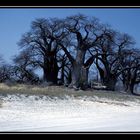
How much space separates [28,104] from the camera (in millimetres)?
16062

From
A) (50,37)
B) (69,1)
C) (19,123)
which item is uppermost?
(50,37)

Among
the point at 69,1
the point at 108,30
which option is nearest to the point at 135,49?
the point at 108,30

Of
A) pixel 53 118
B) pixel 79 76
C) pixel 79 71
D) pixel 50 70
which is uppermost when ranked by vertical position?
pixel 50 70

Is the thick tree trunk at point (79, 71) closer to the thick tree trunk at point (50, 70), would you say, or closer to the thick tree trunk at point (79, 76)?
the thick tree trunk at point (79, 76)

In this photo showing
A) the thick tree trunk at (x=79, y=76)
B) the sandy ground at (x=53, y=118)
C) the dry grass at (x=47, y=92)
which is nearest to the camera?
the sandy ground at (x=53, y=118)

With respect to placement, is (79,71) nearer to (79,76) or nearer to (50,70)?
(79,76)

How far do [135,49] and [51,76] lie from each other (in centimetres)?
1184

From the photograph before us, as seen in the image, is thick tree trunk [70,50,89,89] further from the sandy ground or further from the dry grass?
the sandy ground

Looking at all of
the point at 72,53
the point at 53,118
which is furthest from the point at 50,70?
the point at 53,118

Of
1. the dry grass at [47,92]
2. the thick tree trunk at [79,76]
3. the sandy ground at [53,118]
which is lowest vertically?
the sandy ground at [53,118]

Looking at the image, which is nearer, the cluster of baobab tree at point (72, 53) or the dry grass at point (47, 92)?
the dry grass at point (47, 92)

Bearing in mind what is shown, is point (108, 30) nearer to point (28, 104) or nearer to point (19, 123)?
point (28, 104)

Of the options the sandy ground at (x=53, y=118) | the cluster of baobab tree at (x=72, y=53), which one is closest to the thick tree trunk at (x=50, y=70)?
the cluster of baobab tree at (x=72, y=53)

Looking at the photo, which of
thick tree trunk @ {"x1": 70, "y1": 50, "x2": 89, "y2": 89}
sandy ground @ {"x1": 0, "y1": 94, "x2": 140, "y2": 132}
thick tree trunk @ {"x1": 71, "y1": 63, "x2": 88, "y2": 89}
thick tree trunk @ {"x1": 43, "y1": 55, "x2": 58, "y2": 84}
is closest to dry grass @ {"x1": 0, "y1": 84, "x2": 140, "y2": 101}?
sandy ground @ {"x1": 0, "y1": 94, "x2": 140, "y2": 132}
